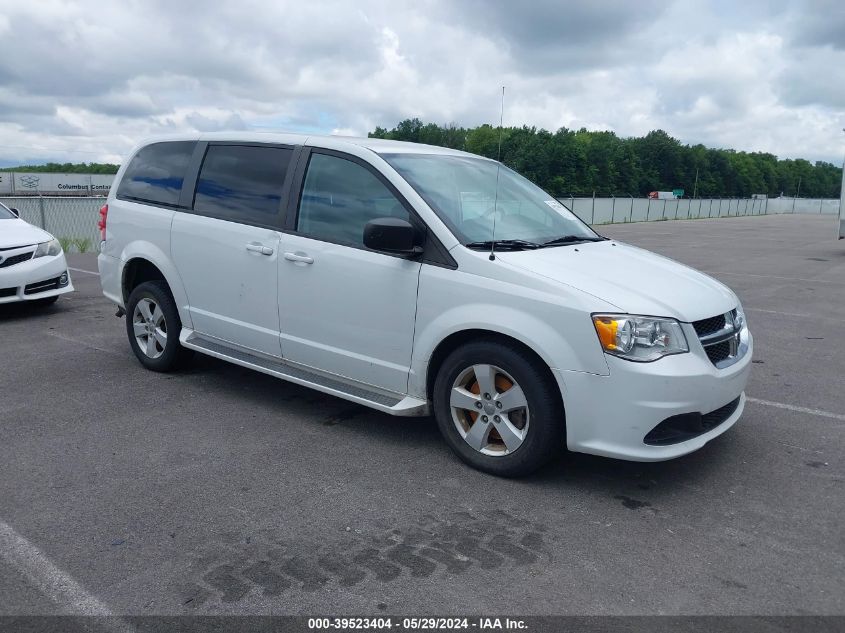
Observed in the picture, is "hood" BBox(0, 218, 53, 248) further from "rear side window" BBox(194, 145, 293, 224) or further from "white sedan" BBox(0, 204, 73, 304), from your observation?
"rear side window" BBox(194, 145, 293, 224)

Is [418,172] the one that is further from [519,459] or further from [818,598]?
[818,598]

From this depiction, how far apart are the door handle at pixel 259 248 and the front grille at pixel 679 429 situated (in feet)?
8.73

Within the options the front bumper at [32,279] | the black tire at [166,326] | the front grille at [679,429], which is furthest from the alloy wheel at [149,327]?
the front grille at [679,429]

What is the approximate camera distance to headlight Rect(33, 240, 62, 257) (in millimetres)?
8642

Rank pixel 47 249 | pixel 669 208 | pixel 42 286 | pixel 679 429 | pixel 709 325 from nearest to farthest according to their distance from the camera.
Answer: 1. pixel 679 429
2. pixel 709 325
3. pixel 42 286
4. pixel 47 249
5. pixel 669 208

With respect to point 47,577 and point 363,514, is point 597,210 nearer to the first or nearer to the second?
point 363,514

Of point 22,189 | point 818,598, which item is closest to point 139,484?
point 818,598

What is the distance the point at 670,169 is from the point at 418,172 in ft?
420

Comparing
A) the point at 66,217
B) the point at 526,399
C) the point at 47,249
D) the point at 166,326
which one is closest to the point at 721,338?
the point at 526,399

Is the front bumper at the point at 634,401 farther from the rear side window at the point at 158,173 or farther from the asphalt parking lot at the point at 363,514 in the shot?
the rear side window at the point at 158,173

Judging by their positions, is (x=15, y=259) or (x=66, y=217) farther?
(x=66, y=217)

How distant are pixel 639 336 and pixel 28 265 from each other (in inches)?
281

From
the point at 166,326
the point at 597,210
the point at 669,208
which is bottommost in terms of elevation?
the point at 669,208

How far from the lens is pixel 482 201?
4.78m
